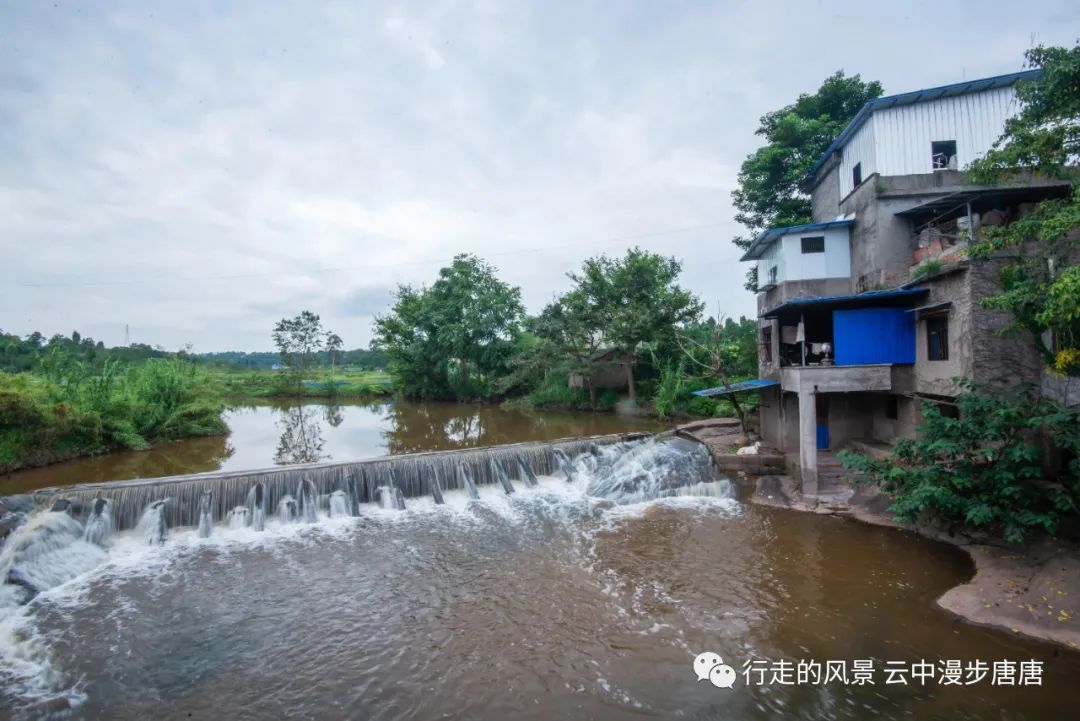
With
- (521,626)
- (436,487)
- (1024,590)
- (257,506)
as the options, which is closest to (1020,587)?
(1024,590)

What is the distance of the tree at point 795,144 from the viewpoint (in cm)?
2150

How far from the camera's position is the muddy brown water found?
5559 mm

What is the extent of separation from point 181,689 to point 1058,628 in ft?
34.7

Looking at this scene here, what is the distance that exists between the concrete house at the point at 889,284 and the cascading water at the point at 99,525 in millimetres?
14588

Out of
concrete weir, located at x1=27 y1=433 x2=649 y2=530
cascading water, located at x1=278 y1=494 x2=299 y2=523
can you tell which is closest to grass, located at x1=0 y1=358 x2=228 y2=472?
concrete weir, located at x1=27 y1=433 x2=649 y2=530

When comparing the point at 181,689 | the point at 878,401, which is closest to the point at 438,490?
the point at 181,689

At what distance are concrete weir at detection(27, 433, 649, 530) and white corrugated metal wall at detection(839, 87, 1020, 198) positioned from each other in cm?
1124

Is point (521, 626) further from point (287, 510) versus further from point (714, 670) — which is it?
point (287, 510)

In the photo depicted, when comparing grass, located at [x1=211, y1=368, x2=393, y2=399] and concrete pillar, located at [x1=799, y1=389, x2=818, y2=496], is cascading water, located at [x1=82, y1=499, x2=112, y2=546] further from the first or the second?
grass, located at [x1=211, y1=368, x2=393, y2=399]

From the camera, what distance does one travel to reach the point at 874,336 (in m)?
12.3

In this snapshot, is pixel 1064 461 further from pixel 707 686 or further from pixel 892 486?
pixel 707 686

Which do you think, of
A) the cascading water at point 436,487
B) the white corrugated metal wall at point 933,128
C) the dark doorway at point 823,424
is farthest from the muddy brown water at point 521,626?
the white corrugated metal wall at point 933,128

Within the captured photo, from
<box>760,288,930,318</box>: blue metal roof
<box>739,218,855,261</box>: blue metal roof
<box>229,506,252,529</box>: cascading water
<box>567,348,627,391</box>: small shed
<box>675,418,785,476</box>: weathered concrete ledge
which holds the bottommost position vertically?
<box>229,506,252,529</box>: cascading water

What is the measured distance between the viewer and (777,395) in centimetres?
1545
